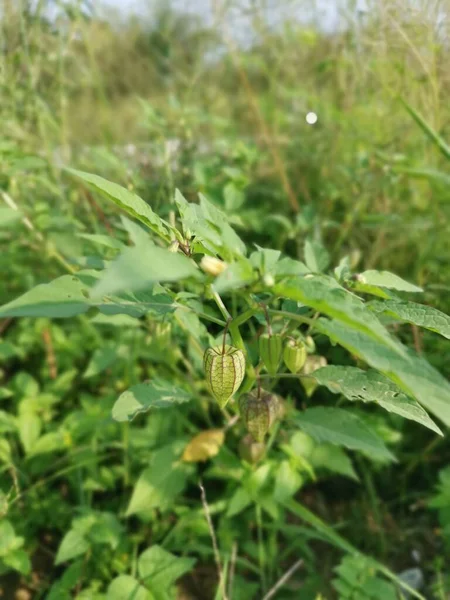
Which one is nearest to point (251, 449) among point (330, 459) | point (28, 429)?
point (330, 459)

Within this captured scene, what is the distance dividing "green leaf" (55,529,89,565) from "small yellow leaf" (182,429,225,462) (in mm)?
264

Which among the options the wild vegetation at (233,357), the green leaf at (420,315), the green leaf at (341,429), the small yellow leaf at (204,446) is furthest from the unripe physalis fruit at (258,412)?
the small yellow leaf at (204,446)

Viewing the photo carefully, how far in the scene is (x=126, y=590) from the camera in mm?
1018

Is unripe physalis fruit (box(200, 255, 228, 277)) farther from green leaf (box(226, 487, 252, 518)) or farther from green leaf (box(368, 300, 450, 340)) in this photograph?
green leaf (box(226, 487, 252, 518))

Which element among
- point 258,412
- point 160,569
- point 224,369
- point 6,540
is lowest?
point 160,569

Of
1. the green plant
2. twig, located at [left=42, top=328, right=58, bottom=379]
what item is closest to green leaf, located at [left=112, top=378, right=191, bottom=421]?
the green plant

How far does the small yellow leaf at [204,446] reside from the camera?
1162mm

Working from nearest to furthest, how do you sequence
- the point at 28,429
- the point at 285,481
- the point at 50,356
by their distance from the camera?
the point at 285,481 → the point at 28,429 → the point at 50,356

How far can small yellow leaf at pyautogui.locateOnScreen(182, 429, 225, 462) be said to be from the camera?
3.81ft

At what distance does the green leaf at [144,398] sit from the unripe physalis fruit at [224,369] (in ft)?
0.51

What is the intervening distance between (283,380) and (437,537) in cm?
58

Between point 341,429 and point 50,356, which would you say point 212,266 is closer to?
point 341,429

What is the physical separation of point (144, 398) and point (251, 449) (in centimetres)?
31

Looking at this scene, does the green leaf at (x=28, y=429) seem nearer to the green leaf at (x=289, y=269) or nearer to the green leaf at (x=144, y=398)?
the green leaf at (x=144, y=398)
